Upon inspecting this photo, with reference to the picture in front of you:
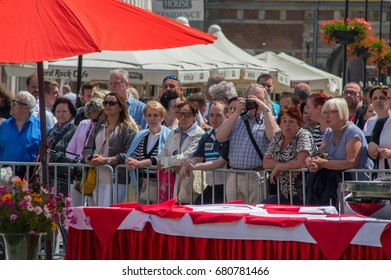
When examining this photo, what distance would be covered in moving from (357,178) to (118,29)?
9.23 feet

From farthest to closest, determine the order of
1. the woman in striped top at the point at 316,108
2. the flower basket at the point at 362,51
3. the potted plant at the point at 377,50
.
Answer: the potted plant at the point at 377,50
the flower basket at the point at 362,51
the woman in striped top at the point at 316,108

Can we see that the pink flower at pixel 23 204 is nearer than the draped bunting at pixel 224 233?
No

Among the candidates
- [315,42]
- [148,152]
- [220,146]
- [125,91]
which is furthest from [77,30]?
[315,42]

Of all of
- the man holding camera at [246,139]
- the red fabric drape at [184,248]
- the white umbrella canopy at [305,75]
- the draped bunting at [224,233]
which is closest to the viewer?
the draped bunting at [224,233]

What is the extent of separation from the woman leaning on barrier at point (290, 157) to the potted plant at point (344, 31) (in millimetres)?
14902

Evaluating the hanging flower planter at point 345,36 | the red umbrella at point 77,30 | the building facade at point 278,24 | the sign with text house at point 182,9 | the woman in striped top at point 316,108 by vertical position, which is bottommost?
the woman in striped top at point 316,108

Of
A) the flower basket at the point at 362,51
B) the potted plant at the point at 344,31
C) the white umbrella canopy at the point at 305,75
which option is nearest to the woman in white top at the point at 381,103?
the potted plant at the point at 344,31

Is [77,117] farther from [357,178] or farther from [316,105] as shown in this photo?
[357,178]

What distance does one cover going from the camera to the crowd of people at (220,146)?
1024 centimetres

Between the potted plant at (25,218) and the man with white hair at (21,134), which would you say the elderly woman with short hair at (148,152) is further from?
the potted plant at (25,218)

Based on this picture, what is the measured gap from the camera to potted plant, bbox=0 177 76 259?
8.81 m

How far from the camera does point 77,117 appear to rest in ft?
43.3

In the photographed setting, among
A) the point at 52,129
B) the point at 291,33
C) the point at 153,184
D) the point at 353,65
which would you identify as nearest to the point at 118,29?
the point at 153,184

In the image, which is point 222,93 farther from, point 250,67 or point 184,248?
point 250,67
